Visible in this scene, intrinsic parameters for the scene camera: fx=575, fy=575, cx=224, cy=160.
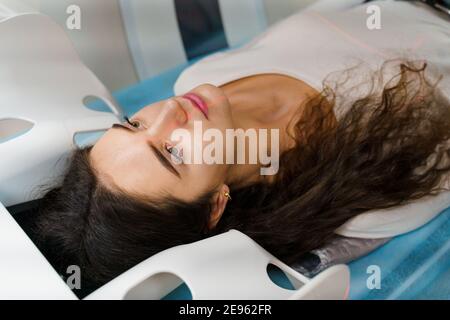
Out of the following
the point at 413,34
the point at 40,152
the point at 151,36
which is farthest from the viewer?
the point at 151,36

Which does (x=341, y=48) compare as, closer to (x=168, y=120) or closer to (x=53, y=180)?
(x=168, y=120)

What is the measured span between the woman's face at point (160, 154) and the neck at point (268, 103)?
0.13 meters

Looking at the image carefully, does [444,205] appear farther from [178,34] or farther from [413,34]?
[178,34]

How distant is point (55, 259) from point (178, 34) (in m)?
0.84

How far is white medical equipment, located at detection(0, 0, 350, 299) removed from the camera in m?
0.79

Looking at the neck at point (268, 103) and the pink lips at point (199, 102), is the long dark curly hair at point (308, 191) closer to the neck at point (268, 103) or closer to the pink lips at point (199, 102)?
the neck at point (268, 103)

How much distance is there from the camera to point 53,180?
1.05m

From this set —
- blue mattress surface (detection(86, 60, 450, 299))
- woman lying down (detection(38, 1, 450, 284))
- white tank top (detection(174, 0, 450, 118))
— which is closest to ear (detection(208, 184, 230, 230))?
woman lying down (detection(38, 1, 450, 284))

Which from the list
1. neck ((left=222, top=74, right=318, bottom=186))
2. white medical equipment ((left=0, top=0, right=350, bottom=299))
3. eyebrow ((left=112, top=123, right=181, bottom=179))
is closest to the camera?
white medical equipment ((left=0, top=0, right=350, bottom=299))

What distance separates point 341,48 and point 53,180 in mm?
642

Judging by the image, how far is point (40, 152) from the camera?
1060mm

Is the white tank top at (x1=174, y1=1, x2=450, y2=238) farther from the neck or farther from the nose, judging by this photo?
the nose

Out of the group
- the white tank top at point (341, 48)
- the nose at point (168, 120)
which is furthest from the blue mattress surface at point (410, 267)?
the nose at point (168, 120)
